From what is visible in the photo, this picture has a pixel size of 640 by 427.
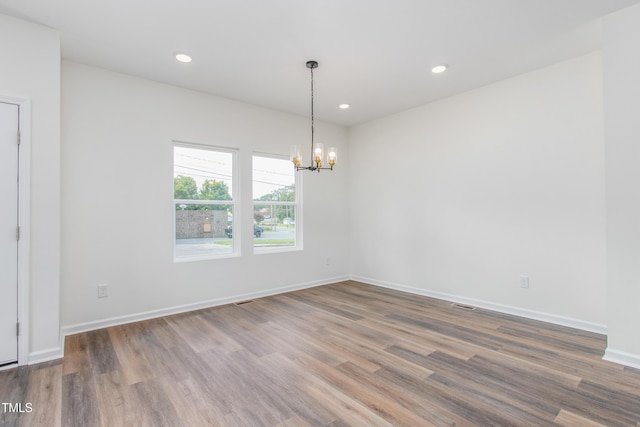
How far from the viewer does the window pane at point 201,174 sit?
160 inches

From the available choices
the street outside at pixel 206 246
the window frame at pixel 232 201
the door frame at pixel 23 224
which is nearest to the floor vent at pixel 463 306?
the street outside at pixel 206 246

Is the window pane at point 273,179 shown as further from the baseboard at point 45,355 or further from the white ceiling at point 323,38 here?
the baseboard at point 45,355

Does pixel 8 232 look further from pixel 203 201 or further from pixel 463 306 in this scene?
pixel 463 306

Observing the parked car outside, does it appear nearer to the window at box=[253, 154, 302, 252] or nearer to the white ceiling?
the window at box=[253, 154, 302, 252]

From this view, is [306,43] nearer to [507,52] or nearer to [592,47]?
[507,52]

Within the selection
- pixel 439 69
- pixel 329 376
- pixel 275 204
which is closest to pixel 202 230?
pixel 275 204

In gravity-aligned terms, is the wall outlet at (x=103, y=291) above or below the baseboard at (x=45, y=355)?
above

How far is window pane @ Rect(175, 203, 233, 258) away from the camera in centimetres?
407

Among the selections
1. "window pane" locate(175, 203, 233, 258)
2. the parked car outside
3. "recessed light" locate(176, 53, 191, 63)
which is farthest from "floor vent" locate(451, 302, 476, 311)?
"recessed light" locate(176, 53, 191, 63)

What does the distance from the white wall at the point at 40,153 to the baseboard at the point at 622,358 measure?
179 inches

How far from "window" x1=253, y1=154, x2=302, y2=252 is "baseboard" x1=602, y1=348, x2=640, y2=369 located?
3.83 meters

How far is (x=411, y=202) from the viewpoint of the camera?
486cm

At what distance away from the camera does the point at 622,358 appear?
253cm

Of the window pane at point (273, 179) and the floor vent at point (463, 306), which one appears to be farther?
the window pane at point (273, 179)
